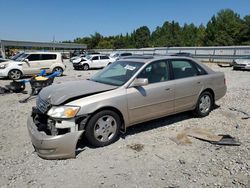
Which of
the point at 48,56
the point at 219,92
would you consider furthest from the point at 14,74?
the point at 219,92

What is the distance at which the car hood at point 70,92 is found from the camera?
3.76 meters

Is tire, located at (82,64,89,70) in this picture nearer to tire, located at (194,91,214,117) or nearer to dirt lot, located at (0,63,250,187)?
dirt lot, located at (0,63,250,187)

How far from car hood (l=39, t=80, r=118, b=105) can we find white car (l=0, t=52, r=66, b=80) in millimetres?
11055

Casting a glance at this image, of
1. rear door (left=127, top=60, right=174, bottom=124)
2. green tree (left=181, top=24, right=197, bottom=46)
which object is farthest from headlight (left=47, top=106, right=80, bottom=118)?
green tree (left=181, top=24, right=197, bottom=46)

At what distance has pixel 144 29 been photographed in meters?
85.2

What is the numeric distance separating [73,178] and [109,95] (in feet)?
4.88

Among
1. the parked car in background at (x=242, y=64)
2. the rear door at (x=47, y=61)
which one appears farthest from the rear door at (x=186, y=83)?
the parked car in background at (x=242, y=64)

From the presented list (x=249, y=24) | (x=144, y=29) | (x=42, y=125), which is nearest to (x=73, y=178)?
(x=42, y=125)

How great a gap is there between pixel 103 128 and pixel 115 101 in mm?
518

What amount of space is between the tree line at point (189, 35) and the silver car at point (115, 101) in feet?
173

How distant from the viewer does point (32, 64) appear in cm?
1463

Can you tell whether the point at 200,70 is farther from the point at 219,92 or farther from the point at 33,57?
the point at 33,57

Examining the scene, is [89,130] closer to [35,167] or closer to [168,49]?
[35,167]

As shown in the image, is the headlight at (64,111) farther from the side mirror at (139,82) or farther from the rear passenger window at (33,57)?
the rear passenger window at (33,57)
